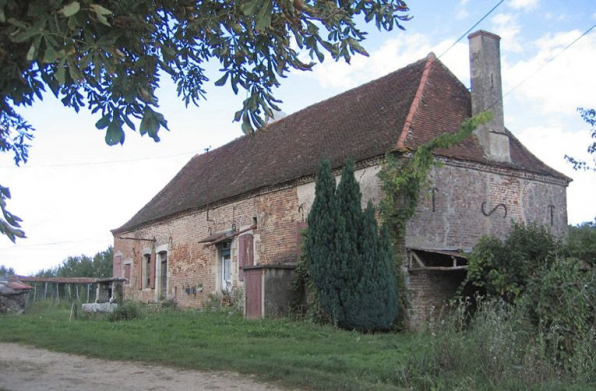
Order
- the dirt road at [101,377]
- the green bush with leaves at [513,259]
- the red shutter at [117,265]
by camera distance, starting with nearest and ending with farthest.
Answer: the dirt road at [101,377] → the green bush with leaves at [513,259] → the red shutter at [117,265]

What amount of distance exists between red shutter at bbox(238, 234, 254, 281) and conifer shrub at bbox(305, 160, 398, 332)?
5.00 meters

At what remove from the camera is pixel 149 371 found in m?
8.98

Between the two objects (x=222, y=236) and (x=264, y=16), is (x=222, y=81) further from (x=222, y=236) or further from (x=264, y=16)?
(x=222, y=236)

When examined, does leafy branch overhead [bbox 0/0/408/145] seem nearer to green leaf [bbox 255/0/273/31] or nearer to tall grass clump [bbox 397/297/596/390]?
green leaf [bbox 255/0/273/31]

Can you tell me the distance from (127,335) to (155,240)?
12696 mm

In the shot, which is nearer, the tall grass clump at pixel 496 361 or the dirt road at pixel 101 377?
the tall grass clump at pixel 496 361

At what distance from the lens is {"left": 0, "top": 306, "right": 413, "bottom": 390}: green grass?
8.38m

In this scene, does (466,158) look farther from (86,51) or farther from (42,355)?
(86,51)

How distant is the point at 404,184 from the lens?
14.3 m

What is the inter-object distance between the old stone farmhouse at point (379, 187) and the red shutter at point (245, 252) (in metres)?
0.03

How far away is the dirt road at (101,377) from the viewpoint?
7.81 metres

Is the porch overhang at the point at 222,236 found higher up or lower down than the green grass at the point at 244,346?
higher up

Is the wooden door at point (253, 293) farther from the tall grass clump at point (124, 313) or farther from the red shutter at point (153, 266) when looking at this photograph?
the red shutter at point (153, 266)

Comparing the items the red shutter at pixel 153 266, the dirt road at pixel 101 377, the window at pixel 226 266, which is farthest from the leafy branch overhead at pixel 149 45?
the red shutter at pixel 153 266
